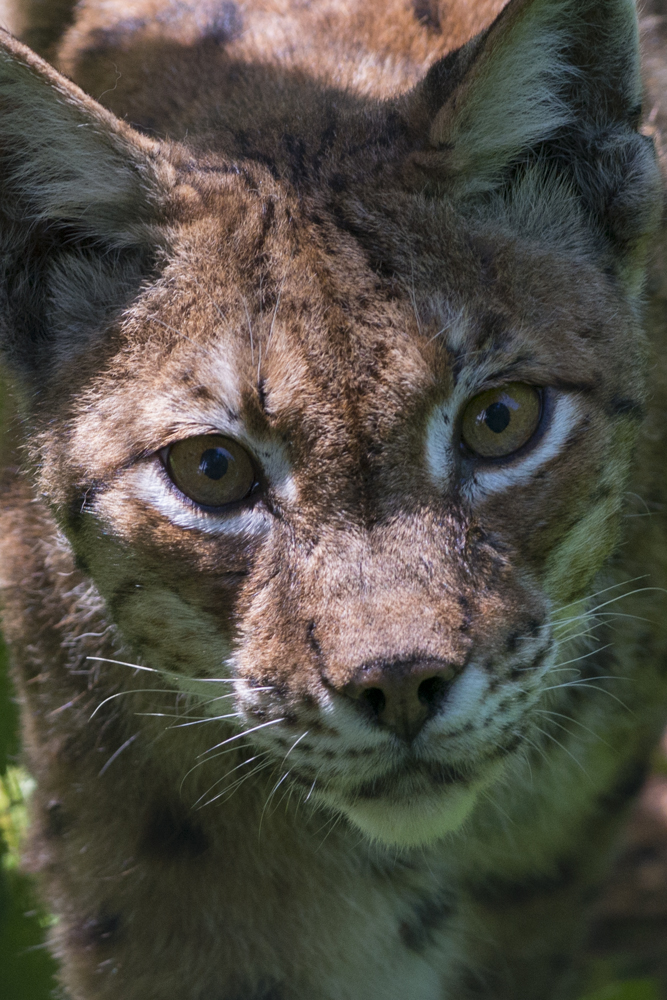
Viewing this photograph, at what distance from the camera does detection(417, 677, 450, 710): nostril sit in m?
3.20

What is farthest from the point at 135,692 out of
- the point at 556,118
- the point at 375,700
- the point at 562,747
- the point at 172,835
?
the point at 556,118

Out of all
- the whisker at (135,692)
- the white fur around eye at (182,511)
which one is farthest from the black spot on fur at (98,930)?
the white fur around eye at (182,511)

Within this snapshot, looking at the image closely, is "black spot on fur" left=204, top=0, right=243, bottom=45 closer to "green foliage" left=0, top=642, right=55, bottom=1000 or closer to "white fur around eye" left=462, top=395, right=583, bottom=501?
"white fur around eye" left=462, top=395, right=583, bottom=501

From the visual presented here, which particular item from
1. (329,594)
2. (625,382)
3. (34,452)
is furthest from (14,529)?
(625,382)

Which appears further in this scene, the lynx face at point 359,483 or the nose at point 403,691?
the lynx face at point 359,483

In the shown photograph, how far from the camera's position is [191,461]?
3.59 meters

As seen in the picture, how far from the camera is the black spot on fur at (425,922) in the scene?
5.00 metres

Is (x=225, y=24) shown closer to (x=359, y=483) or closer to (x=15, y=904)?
(x=359, y=483)

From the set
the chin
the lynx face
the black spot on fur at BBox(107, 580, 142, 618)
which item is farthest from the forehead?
the chin

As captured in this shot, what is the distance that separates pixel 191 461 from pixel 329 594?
592 mm

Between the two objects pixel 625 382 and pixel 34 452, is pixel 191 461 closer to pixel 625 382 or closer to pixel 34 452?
pixel 34 452

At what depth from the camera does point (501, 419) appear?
141 inches

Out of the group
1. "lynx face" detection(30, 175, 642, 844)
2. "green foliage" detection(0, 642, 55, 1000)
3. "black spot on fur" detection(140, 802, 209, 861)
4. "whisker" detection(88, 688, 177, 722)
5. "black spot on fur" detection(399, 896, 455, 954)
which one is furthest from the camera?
"green foliage" detection(0, 642, 55, 1000)

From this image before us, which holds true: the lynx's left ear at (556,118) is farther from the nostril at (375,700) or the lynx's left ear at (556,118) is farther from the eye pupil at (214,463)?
the nostril at (375,700)
